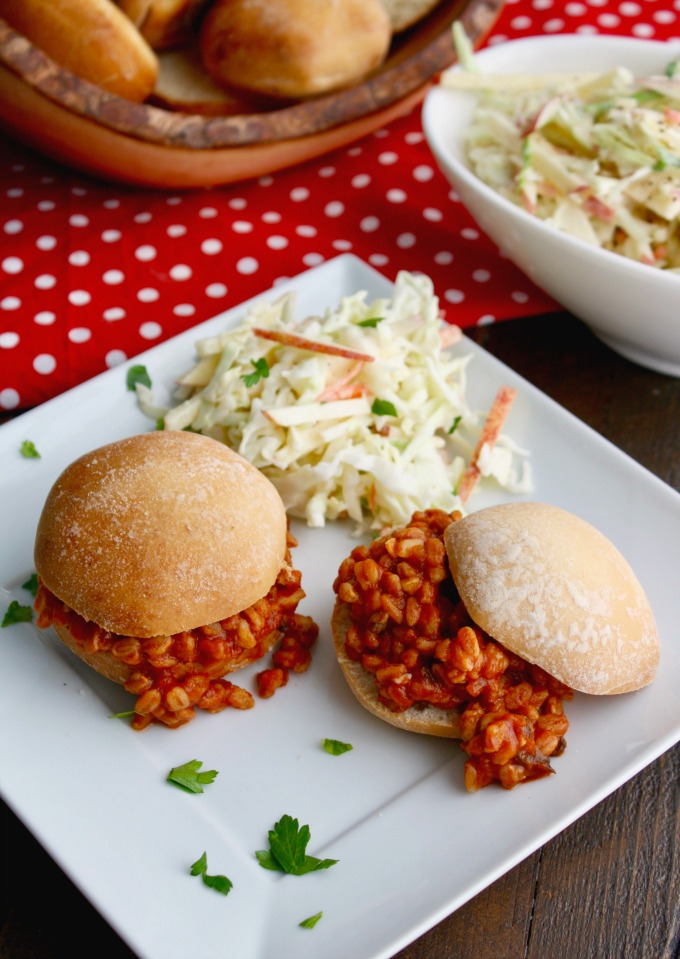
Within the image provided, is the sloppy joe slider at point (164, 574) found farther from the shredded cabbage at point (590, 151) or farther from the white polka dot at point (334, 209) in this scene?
the white polka dot at point (334, 209)

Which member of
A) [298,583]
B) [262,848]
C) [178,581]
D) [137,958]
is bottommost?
[137,958]

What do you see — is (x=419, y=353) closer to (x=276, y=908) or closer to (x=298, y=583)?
(x=298, y=583)

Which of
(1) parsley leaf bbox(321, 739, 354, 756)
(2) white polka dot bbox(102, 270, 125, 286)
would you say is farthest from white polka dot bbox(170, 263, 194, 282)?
(1) parsley leaf bbox(321, 739, 354, 756)

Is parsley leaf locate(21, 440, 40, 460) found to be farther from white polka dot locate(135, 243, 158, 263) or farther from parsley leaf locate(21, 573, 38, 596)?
white polka dot locate(135, 243, 158, 263)

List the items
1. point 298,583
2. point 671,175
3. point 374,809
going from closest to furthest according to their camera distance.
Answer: point 374,809, point 298,583, point 671,175

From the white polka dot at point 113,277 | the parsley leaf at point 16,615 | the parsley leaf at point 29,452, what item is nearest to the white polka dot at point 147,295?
the white polka dot at point 113,277

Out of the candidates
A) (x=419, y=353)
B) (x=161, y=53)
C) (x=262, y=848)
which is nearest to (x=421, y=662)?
(x=262, y=848)
